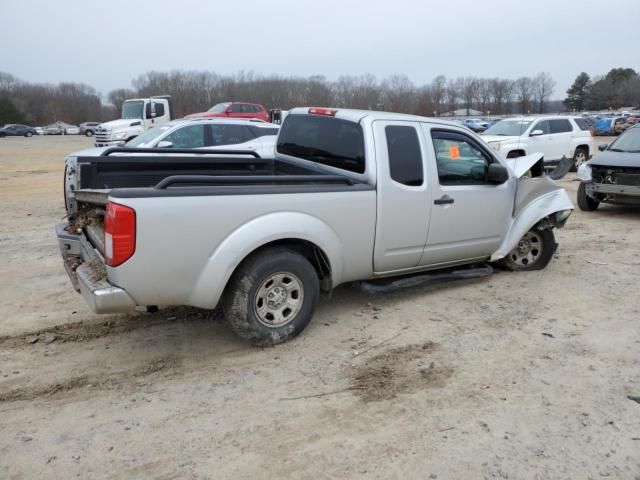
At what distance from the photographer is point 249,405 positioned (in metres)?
3.41

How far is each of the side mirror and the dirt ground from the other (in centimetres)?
117

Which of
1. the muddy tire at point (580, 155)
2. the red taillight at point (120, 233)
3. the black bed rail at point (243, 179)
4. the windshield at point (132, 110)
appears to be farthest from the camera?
the windshield at point (132, 110)

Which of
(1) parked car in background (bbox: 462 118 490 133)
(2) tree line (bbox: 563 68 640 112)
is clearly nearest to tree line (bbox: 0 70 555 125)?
(2) tree line (bbox: 563 68 640 112)

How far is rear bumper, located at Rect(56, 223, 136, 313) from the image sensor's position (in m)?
3.46

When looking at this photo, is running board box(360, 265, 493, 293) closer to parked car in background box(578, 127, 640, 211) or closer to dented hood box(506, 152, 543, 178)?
dented hood box(506, 152, 543, 178)

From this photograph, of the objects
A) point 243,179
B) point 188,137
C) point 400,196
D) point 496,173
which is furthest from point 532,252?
point 188,137

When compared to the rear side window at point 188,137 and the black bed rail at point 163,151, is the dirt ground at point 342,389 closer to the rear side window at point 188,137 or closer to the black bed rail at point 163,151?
the black bed rail at point 163,151

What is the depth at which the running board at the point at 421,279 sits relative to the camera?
4754mm

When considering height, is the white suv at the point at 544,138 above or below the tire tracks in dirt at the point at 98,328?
above

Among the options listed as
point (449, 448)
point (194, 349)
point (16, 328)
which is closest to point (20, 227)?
point (16, 328)

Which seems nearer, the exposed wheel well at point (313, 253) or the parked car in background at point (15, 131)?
the exposed wheel well at point (313, 253)

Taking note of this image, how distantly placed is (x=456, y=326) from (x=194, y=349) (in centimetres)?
225

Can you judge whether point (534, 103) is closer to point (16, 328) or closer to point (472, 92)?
point (472, 92)

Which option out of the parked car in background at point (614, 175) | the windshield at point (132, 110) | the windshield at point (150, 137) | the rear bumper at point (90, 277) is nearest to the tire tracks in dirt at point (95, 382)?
the rear bumper at point (90, 277)
